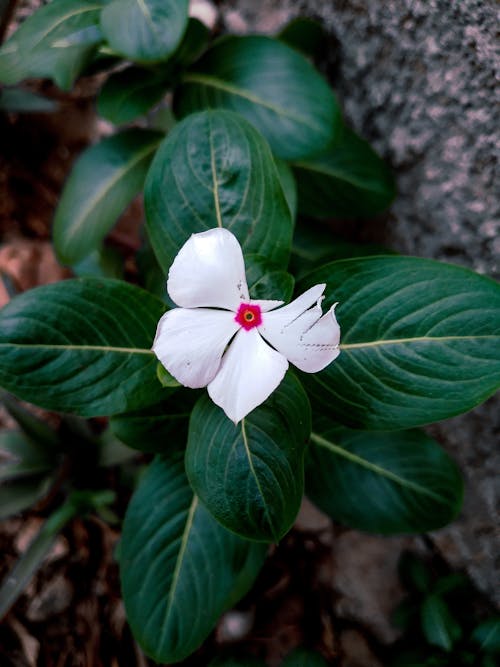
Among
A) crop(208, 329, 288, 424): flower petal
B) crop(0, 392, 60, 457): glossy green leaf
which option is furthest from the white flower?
crop(0, 392, 60, 457): glossy green leaf

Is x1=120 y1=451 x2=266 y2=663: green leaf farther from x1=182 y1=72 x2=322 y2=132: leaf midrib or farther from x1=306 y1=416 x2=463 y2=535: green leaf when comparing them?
x1=182 y1=72 x2=322 y2=132: leaf midrib

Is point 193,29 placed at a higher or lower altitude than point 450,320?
higher

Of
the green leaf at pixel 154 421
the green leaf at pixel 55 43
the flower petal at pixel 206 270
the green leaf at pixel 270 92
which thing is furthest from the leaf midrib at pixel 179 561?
the green leaf at pixel 55 43

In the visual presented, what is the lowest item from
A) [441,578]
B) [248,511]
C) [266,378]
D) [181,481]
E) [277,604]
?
[277,604]

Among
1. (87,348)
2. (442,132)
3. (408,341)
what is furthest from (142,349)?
(442,132)

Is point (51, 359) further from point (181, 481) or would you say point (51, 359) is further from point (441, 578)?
point (441, 578)

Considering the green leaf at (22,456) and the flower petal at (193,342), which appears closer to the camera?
the flower petal at (193,342)

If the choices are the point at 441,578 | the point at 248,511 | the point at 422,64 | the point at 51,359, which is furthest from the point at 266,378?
the point at 441,578

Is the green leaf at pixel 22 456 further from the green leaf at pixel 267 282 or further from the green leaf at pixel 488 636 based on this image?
the green leaf at pixel 488 636
